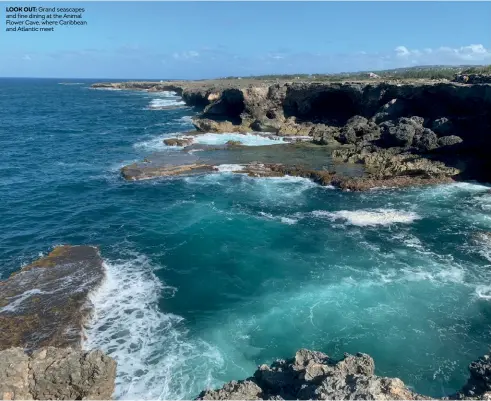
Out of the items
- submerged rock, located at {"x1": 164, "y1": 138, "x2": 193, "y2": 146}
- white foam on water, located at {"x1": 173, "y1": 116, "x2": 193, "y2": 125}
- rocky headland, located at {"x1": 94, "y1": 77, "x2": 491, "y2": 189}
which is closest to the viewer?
rocky headland, located at {"x1": 94, "y1": 77, "x2": 491, "y2": 189}

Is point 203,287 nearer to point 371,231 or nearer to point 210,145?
point 371,231

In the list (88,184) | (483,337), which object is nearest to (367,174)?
(483,337)

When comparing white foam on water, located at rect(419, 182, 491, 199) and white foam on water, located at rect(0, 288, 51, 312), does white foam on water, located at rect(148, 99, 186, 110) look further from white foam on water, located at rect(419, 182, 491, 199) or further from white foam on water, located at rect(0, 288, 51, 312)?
white foam on water, located at rect(0, 288, 51, 312)

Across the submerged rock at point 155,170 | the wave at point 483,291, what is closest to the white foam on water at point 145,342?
the wave at point 483,291

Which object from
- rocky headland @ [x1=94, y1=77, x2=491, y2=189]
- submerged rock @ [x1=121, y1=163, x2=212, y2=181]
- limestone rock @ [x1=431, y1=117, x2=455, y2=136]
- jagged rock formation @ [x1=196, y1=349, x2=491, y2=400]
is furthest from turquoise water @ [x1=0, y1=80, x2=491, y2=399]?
limestone rock @ [x1=431, y1=117, x2=455, y2=136]

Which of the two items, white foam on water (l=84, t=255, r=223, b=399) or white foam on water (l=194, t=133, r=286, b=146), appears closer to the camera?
white foam on water (l=84, t=255, r=223, b=399)

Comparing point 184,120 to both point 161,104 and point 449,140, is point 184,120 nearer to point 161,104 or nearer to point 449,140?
point 161,104

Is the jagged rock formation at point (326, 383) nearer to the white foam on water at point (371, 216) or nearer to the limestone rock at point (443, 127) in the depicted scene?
the white foam on water at point (371, 216)

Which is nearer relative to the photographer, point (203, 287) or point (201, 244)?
point (203, 287)

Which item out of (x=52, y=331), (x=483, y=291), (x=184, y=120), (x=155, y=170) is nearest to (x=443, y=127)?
(x=483, y=291)
